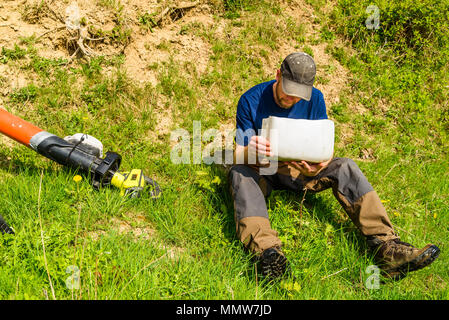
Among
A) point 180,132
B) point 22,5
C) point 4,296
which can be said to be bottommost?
point 4,296

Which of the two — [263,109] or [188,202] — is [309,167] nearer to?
[263,109]

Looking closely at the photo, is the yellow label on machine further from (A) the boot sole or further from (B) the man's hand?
(A) the boot sole

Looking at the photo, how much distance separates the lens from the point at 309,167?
109 inches

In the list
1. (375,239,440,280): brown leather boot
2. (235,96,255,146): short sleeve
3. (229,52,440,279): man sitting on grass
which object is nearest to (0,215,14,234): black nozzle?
(229,52,440,279): man sitting on grass

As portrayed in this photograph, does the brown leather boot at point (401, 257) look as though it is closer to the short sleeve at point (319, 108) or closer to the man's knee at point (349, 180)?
the man's knee at point (349, 180)

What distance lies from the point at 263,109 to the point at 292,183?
0.65 m

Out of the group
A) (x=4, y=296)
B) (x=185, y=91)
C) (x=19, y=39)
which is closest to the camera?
(x=4, y=296)

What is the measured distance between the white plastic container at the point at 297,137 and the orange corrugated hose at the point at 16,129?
183 cm

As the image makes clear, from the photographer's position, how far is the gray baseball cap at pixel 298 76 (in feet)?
8.39

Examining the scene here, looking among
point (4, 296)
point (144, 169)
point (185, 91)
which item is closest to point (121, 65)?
point (185, 91)

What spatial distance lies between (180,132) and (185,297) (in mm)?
1864

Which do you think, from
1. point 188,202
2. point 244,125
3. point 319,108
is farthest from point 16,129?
point 319,108

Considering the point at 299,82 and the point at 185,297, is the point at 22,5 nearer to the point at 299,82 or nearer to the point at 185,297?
the point at 299,82

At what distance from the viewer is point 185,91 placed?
3.84 m
